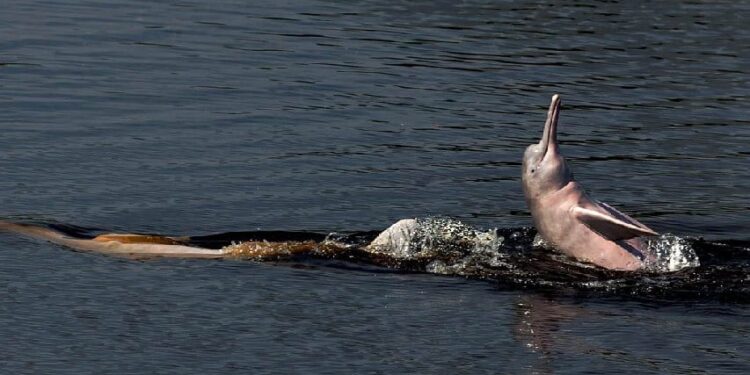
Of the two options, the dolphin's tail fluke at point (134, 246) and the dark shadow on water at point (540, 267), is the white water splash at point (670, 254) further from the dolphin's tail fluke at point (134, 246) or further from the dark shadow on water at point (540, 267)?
the dolphin's tail fluke at point (134, 246)

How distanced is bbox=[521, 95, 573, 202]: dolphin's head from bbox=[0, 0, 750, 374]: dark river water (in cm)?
77

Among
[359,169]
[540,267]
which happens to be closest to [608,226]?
[540,267]

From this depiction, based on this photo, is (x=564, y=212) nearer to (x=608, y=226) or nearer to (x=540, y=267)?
(x=540, y=267)

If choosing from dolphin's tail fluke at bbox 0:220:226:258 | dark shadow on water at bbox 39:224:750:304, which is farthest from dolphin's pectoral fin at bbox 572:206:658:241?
dolphin's tail fluke at bbox 0:220:226:258

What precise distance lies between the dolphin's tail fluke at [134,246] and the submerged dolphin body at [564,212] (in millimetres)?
2701

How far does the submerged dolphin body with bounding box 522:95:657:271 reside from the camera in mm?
13664

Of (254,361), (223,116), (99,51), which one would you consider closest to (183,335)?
(254,361)

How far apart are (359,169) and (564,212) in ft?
12.2

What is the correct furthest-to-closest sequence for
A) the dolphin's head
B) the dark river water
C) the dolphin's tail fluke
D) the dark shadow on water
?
the dolphin's head
the dolphin's tail fluke
the dark shadow on water
the dark river water

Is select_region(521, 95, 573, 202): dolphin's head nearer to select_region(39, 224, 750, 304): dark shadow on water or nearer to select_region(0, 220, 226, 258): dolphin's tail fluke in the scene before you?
select_region(39, 224, 750, 304): dark shadow on water

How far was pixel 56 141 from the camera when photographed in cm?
1745

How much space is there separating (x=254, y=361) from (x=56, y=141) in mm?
7243

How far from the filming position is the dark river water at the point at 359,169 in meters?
11.5

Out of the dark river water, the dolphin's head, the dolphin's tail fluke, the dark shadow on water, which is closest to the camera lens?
the dark river water
